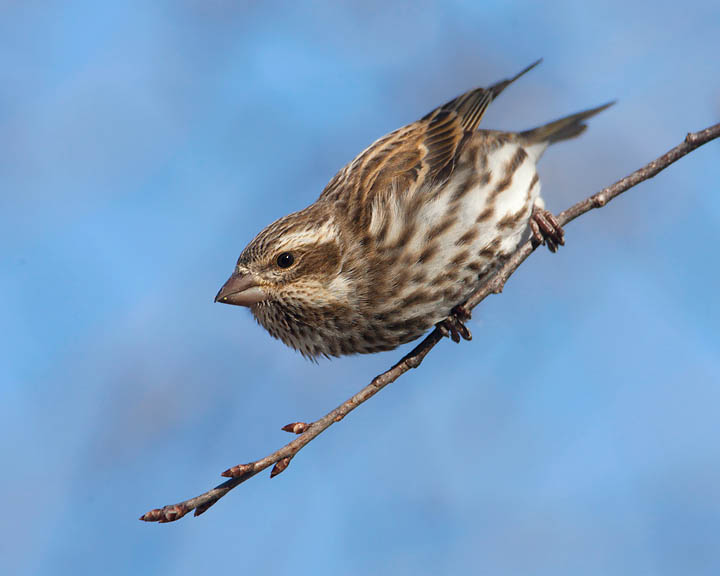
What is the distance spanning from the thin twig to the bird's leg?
0.05 metres

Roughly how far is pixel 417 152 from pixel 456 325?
1561 millimetres

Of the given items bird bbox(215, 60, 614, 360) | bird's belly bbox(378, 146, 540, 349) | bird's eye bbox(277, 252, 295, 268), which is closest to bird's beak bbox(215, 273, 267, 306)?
bird bbox(215, 60, 614, 360)

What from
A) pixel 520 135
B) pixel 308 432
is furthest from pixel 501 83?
pixel 308 432

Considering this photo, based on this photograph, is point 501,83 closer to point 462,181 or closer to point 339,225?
point 462,181

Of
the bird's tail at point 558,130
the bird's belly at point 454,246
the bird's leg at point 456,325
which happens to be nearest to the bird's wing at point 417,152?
the bird's belly at point 454,246

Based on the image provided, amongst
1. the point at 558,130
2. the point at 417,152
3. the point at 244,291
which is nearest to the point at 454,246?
the point at 417,152

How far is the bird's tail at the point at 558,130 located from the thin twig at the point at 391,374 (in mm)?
1995

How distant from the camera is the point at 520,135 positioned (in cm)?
738

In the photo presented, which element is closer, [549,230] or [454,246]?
[454,246]

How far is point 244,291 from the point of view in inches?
217

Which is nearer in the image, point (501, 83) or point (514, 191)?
point (514, 191)

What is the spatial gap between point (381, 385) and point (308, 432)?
2.11 ft

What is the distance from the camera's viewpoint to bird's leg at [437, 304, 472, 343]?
19.0 ft

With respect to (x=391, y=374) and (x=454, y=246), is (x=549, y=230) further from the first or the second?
(x=391, y=374)
